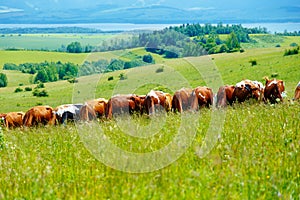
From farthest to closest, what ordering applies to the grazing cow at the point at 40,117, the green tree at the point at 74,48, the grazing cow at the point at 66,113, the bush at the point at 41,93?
1. the green tree at the point at 74,48
2. the bush at the point at 41,93
3. the grazing cow at the point at 40,117
4. the grazing cow at the point at 66,113

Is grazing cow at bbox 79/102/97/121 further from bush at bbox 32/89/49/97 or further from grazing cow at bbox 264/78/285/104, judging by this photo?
bush at bbox 32/89/49/97

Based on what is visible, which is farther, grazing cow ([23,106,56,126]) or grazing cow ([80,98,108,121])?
grazing cow ([23,106,56,126])

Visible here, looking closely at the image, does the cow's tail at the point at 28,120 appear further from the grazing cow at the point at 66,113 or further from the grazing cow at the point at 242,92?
the grazing cow at the point at 242,92

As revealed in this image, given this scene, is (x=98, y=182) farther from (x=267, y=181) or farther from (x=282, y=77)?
(x=282, y=77)

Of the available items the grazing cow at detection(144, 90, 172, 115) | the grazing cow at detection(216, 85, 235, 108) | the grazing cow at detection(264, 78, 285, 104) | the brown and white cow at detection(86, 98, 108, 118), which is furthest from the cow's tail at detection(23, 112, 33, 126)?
the grazing cow at detection(264, 78, 285, 104)

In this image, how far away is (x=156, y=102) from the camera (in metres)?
18.6

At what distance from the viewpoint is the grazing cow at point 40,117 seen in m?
19.8

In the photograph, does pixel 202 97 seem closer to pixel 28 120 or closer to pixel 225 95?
pixel 225 95

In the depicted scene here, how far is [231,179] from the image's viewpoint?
561 centimetres

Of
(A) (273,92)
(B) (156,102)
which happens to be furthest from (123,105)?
(A) (273,92)

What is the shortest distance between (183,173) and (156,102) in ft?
41.1

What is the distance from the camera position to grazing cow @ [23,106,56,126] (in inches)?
780

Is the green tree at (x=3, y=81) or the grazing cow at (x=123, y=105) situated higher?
the grazing cow at (x=123, y=105)

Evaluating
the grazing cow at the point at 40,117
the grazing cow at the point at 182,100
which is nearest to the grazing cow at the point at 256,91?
the grazing cow at the point at 182,100
